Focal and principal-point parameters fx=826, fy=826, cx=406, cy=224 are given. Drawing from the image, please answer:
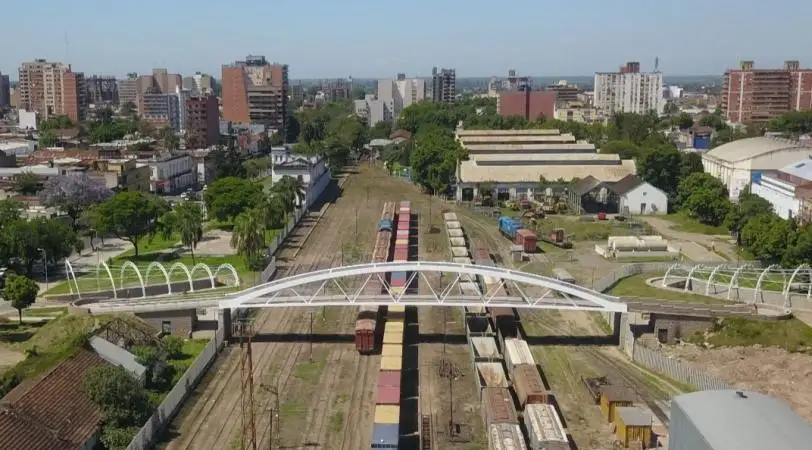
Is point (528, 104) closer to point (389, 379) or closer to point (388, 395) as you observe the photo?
point (389, 379)

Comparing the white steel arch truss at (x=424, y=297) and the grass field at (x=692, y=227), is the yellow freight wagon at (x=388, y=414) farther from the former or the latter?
the grass field at (x=692, y=227)

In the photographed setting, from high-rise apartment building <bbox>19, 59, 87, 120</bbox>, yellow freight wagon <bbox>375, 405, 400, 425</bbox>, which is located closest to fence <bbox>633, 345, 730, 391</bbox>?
yellow freight wagon <bbox>375, 405, 400, 425</bbox>

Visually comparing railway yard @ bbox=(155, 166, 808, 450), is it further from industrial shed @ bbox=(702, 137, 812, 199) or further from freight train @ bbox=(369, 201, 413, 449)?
industrial shed @ bbox=(702, 137, 812, 199)

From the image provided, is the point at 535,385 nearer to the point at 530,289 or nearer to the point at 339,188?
the point at 530,289

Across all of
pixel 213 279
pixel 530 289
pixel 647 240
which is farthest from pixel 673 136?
pixel 213 279

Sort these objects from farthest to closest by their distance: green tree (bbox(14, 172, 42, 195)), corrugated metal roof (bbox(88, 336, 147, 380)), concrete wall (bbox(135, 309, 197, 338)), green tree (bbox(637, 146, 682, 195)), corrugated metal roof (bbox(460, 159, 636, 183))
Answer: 1. corrugated metal roof (bbox(460, 159, 636, 183))
2. green tree (bbox(637, 146, 682, 195))
3. green tree (bbox(14, 172, 42, 195))
4. concrete wall (bbox(135, 309, 197, 338))
5. corrugated metal roof (bbox(88, 336, 147, 380))

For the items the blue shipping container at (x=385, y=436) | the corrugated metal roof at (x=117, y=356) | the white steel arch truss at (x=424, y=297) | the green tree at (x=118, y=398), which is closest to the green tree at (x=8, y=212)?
the corrugated metal roof at (x=117, y=356)
